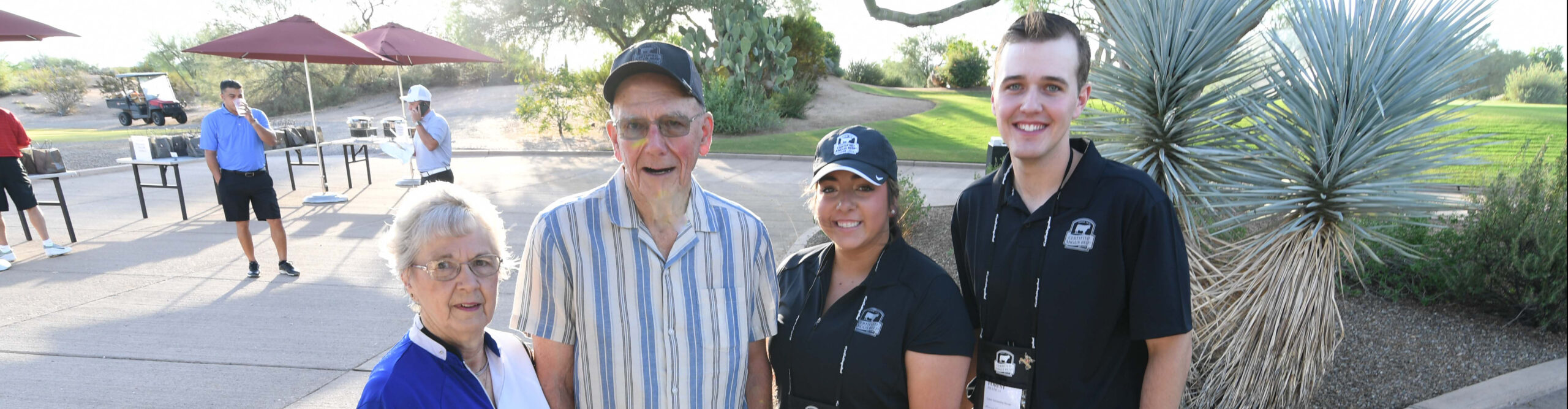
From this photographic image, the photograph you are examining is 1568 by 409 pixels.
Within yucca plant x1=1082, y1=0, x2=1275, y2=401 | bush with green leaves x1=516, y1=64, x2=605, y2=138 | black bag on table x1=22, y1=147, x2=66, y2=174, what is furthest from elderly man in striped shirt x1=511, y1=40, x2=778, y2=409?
bush with green leaves x1=516, y1=64, x2=605, y2=138

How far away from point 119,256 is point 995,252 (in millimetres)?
8904

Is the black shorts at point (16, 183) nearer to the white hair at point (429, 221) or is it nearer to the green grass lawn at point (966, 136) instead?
the white hair at point (429, 221)

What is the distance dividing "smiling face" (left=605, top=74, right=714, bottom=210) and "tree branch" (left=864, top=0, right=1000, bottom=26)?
1079 cm

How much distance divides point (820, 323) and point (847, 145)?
18.6 inches

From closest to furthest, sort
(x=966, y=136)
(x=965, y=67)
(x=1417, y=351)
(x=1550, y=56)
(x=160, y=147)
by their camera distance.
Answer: (x=1550, y=56) → (x=1417, y=351) → (x=160, y=147) → (x=966, y=136) → (x=965, y=67)

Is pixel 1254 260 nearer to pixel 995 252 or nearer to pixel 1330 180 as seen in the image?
pixel 1330 180

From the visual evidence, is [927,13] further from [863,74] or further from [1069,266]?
[863,74]

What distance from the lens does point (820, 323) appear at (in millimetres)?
2002

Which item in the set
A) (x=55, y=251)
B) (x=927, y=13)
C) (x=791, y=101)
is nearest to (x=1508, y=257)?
(x=927, y=13)

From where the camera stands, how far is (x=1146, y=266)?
1.84m

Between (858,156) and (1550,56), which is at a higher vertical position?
(1550,56)

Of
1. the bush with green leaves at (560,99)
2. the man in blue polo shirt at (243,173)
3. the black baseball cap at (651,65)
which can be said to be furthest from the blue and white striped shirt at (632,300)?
the bush with green leaves at (560,99)

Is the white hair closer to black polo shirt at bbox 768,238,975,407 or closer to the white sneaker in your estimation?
black polo shirt at bbox 768,238,975,407

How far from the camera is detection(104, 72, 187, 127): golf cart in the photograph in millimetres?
29719
